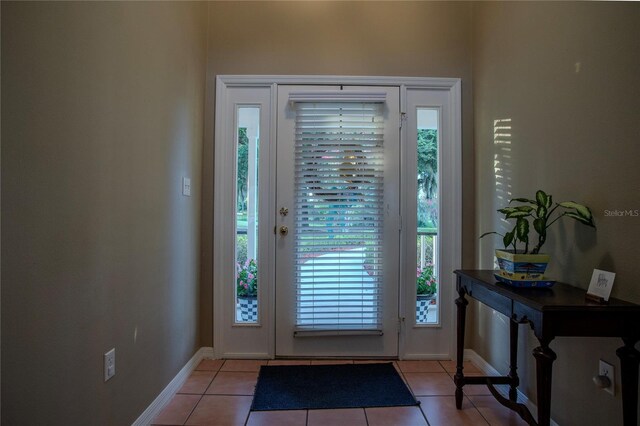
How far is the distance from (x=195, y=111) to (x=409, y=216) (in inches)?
67.5

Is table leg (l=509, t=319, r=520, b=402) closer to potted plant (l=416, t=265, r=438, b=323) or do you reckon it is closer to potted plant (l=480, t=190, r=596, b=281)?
potted plant (l=480, t=190, r=596, b=281)

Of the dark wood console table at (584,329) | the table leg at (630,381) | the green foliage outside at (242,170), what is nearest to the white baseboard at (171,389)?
the green foliage outside at (242,170)

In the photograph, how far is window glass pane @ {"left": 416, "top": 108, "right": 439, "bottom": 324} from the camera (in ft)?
7.96

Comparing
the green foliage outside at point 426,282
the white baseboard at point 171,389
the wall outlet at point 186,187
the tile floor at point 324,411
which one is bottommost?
the tile floor at point 324,411

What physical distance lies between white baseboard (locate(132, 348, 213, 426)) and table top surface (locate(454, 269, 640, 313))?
69.3 inches

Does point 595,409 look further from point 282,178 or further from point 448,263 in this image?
point 282,178

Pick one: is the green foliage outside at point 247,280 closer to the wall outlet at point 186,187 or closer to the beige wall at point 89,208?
the beige wall at point 89,208

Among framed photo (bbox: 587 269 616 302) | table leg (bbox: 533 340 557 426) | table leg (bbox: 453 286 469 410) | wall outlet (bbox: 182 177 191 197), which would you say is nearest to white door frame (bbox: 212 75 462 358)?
wall outlet (bbox: 182 177 191 197)

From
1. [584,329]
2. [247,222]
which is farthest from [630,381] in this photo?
[247,222]

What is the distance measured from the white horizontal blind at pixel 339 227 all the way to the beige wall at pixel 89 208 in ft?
2.85

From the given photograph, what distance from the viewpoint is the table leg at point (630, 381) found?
1.04 meters

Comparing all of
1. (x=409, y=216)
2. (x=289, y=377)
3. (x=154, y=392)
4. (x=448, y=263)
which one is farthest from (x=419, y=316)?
(x=154, y=392)

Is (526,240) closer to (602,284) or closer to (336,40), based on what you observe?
(602,284)

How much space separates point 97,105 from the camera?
1233mm
